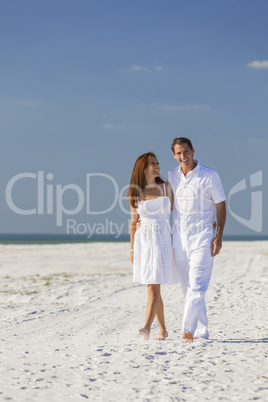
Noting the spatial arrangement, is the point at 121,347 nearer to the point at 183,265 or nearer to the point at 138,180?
the point at 183,265

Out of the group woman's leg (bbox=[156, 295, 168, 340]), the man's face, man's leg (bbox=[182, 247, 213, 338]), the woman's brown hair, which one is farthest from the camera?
woman's leg (bbox=[156, 295, 168, 340])

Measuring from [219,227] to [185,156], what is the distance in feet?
2.73

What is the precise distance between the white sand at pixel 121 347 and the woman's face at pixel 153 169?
179cm

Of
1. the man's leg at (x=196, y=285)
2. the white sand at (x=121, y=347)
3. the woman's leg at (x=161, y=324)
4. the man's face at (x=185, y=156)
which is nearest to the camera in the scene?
the white sand at (x=121, y=347)

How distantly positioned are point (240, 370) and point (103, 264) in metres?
13.6

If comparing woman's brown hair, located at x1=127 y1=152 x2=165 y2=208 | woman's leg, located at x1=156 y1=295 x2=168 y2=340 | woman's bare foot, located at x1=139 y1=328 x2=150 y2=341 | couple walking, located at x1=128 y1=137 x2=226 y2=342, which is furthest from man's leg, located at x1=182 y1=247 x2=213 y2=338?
woman's brown hair, located at x1=127 y1=152 x2=165 y2=208

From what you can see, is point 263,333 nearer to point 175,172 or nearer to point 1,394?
point 175,172

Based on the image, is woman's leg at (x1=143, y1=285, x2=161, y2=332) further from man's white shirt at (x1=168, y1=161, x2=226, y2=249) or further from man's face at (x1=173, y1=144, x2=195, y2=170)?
man's face at (x1=173, y1=144, x2=195, y2=170)

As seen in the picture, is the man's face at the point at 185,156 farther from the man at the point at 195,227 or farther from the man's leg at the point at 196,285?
the man's leg at the point at 196,285

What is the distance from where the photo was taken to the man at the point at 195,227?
17.1 feet

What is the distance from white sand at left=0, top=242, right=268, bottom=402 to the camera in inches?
149

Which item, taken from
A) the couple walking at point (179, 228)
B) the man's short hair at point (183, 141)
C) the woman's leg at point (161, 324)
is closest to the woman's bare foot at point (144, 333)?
the couple walking at point (179, 228)

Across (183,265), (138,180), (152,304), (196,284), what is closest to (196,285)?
(196,284)

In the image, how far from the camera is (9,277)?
13633 mm
